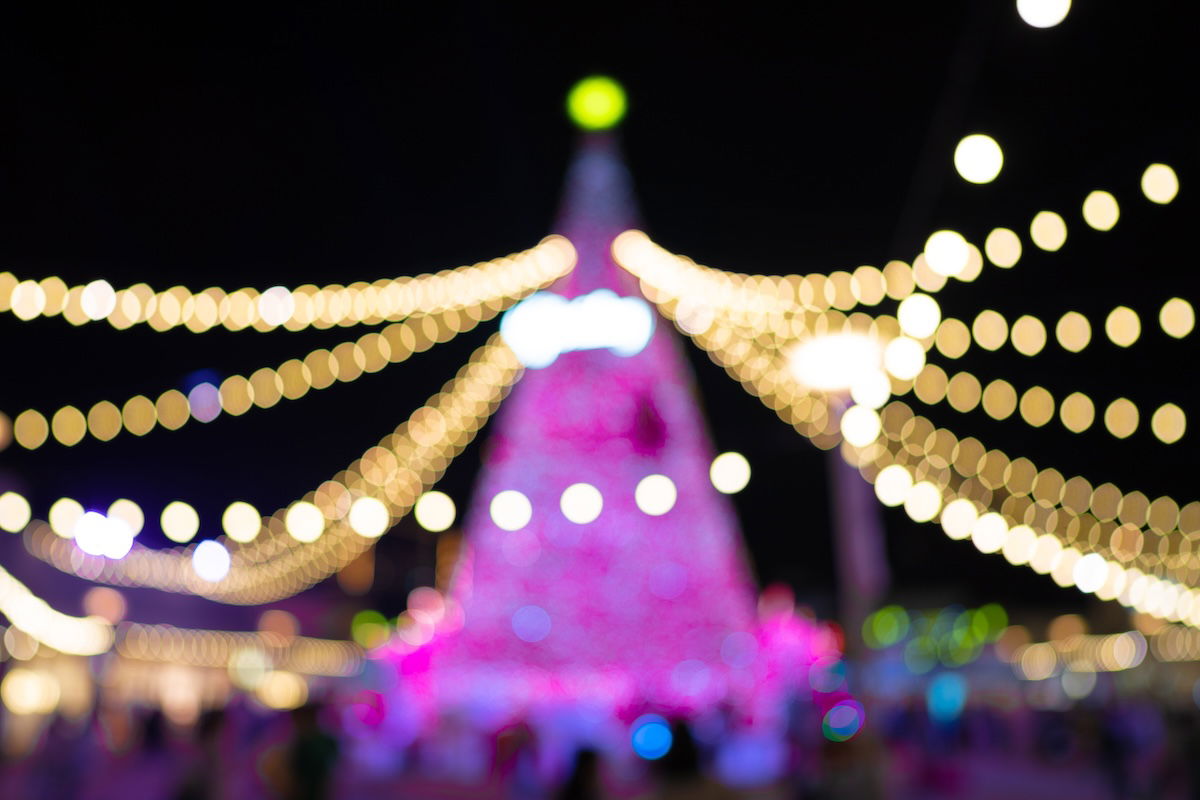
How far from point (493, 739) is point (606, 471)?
394 cm

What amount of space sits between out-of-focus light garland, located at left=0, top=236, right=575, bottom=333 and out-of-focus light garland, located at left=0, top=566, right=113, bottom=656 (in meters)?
16.3

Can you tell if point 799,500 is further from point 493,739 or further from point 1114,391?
point 493,739

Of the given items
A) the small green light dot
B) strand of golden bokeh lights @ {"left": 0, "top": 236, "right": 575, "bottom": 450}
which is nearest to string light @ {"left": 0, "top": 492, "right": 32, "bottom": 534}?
strand of golden bokeh lights @ {"left": 0, "top": 236, "right": 575, "bottom": 450}

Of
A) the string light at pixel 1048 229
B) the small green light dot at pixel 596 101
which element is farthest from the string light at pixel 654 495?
the string light at pixel 1048 229

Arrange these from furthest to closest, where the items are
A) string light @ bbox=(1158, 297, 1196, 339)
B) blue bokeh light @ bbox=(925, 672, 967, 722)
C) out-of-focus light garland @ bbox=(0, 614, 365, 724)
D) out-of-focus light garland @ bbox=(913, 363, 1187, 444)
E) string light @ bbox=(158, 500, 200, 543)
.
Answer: out-of-focus light garland @ bbox=(0, 614, 365, 724) < string light @ bbox=(158, 500, 200, 543) < blue bokeh light @ bbox=(925, 672, 967, 722) < out-of-focus light garland @ bbox=(913, 363, 1187, 444) < string light @ bbox=(1158, 297, 1196, 339)

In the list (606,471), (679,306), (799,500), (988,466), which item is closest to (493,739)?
(606,471)

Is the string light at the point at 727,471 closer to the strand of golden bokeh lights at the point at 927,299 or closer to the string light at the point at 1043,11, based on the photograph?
the strand of golden bokeh lights at the point at 927,299

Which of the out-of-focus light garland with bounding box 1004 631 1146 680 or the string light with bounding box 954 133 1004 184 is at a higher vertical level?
the out-of-focus light garland with bounding box 1004 631 1146 680

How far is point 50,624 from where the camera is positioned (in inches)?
1114

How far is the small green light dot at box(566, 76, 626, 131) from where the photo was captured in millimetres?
16484

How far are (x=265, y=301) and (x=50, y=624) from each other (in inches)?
787

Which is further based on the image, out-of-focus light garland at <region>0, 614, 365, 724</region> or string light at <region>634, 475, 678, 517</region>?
out-of-focus light garland at <region>0, 614, 365, 724</region>

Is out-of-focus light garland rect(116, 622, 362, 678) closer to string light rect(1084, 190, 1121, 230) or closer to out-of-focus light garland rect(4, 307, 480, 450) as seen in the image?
out-of-focus light garland rect(4, 307, 480, 450)

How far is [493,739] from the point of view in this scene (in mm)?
15867
